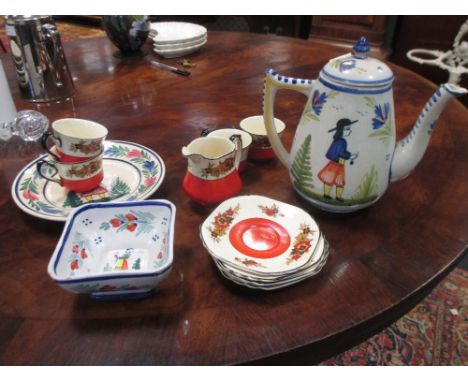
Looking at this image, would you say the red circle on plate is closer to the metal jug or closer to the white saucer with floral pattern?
the white saucer with floral pattern

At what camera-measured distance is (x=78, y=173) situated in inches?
20.2

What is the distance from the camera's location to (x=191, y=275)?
0.42m

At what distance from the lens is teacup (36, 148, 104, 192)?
51 cm

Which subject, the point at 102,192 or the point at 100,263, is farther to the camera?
the point at 102,192

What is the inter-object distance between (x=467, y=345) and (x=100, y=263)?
919mm

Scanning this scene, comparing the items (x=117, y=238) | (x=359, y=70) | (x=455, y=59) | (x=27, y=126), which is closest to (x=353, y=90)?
(x=359, y=70)

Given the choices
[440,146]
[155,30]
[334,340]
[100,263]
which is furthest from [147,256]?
[155,30]

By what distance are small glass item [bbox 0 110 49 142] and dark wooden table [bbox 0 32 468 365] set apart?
0.03 meters

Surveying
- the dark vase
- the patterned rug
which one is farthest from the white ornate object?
the dark vase

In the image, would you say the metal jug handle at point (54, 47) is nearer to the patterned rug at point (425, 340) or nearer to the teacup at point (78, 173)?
the teacup at point (78, 173)

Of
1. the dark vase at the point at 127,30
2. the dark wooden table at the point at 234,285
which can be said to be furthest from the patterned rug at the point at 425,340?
the dark vase at the point at 127,30

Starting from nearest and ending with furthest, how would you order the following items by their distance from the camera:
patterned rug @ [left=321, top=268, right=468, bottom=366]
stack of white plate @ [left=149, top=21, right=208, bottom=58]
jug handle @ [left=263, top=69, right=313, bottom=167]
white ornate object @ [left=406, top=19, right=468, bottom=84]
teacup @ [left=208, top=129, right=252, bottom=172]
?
jug handle @ [left=263, top=69, right=313, bottom=167] → teacup @ [left=208, top=129, right=252, bottom=172] → patterned rug @ [left=321, top=268, right=468, bottom=366] → stack of white plate @ [left=149, top=21, right=208, bottom=58] → white ornate object @ [left=406, top=19, right=468, bottom=84]

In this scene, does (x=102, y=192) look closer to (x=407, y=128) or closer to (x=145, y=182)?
(x=145, y=182)

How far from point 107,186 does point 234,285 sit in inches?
10.2
